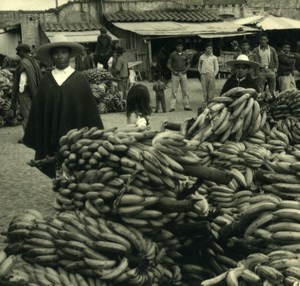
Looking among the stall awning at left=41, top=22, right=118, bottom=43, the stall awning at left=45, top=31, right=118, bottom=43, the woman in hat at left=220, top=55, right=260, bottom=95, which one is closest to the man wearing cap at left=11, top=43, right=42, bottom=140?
the woman in hat at left=220, top=55, right=260, bottom=95

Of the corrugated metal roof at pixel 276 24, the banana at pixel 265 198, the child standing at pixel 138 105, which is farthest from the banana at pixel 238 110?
the corrugated metal roof at pixel 276 24

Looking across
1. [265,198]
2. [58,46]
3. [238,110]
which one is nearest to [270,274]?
[265,198]

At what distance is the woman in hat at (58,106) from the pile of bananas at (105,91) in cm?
949

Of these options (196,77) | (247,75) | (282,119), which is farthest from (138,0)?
(282,119)

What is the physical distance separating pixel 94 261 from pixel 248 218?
32.4 inches

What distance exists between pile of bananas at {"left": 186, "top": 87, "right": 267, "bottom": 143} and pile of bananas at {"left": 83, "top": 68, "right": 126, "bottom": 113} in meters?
10.6

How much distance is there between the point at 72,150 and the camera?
3607 millimetres

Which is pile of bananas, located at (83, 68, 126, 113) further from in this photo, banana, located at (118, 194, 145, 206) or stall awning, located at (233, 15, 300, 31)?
stall awning, located at (233, 15, 300, 31)

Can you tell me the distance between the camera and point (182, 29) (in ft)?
82.2

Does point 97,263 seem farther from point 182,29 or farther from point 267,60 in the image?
point 182,29

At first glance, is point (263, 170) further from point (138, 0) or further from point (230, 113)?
point (138, 0)

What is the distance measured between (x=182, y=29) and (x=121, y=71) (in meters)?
9.43

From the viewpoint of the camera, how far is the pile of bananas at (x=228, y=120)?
431 cm

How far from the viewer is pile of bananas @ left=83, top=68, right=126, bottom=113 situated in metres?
15.1
